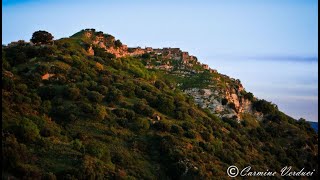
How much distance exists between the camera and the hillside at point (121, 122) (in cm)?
3997

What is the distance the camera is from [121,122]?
2040 inches

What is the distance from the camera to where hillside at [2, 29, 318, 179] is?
131ft

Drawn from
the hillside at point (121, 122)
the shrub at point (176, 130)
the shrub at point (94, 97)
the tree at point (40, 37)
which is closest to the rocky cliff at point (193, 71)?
the hillside at point (121, 122)

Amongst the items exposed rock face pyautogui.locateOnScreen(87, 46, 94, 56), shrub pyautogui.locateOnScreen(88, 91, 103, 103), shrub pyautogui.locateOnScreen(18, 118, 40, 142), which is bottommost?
shrub pyautogui.locateOnScreen(18, 118, 40, 142)

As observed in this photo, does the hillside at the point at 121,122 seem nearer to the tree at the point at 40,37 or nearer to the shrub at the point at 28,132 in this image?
the shrub at the point at 28,132

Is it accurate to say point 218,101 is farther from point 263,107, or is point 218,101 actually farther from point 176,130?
point 176,130

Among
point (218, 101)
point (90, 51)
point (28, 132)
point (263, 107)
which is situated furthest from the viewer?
point (263, 107)

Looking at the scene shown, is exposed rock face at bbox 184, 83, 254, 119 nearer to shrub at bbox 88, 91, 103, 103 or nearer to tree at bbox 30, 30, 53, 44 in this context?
tree at bbox 30, 30, 53, 44

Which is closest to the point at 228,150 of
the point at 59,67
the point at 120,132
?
the point at 120,132

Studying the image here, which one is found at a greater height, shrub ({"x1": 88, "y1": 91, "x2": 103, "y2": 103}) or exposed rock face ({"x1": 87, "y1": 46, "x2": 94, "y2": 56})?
exposed rock face ({"x1": 87, "y1": 46, "x2": 94, "y2": 56})

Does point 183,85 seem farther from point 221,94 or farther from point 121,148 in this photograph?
point 121,148

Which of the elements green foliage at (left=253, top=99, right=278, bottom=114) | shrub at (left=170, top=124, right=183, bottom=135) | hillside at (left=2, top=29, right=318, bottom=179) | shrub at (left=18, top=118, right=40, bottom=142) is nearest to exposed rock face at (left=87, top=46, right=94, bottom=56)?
hillside at (left=2, top=29, right=318, bottom=179)

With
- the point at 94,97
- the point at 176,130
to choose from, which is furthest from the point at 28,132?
the point at 176,130

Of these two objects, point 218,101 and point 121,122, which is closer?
point 121,122
